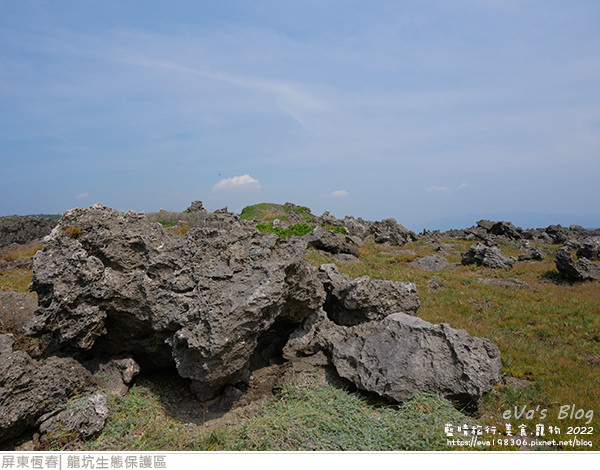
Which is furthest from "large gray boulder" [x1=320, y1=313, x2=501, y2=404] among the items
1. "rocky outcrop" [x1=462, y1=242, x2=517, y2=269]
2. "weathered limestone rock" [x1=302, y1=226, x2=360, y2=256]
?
"rocky outcrop" [x1=462, y1=242, x2=517, y2=269]

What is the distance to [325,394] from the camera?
25.6 feet

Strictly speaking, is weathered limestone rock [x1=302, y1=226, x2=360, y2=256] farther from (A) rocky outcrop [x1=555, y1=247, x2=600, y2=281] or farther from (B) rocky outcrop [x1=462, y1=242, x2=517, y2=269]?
(A) rocky outcrop [x1=555, y1=247, x2=600, y2=281]

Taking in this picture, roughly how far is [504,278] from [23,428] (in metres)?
24.2

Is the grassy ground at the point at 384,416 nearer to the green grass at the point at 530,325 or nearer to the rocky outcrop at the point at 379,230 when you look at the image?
the green grass at the point at 530,325

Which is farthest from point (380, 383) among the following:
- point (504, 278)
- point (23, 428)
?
point (504, 278)

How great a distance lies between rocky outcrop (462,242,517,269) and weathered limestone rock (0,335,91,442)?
26585 millimetres

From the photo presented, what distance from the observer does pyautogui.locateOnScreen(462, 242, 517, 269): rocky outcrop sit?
1033 inches

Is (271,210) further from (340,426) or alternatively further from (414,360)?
(340,426)

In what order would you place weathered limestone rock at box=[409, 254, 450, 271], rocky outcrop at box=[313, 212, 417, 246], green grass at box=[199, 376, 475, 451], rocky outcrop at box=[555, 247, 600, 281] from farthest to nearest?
rocky outcrop at box=[313, 212, 417, 246], weathered limestone rock at box=[409, 254, 450, 271], rocky outcrop at box=[555, 247, 600, 281], green grass at box=[199, 376, 475, 451]

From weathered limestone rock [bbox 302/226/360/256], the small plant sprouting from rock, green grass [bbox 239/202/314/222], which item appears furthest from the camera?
green grass [bbox 239/202/314/222]

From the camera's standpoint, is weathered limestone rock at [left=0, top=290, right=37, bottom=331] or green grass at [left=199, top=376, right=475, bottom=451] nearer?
green grass at [left=199, top=376, right=475, bottom=451]

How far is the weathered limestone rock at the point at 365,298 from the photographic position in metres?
10.2

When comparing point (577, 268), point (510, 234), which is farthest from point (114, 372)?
point (510, 234)

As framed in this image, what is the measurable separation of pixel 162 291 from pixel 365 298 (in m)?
5.43
